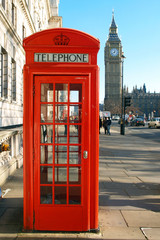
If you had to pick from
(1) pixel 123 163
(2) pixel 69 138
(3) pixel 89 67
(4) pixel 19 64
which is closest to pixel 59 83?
(3) pixel 89 67

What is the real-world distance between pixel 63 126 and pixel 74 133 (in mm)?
196

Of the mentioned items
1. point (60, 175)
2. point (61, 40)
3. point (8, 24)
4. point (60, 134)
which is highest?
point (8, 24)

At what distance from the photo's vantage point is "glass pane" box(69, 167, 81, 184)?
4082mm

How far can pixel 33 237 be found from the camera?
390 cm

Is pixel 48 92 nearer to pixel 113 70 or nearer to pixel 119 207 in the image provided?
pixel 119 207

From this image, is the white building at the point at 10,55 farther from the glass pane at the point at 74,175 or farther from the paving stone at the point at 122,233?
the paving stone at the point at 122,233

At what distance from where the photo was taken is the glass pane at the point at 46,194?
13.4 feet

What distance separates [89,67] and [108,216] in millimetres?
2585

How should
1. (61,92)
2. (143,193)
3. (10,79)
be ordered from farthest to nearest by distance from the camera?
(10,79) → (143,193) → (61,92)

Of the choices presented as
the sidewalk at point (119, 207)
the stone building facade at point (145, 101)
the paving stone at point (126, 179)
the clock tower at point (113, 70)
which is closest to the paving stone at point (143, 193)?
the sidewalk at point (119, 207)

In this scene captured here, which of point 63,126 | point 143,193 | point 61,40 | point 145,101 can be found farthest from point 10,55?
point 145,101

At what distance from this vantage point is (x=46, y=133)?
4082mm

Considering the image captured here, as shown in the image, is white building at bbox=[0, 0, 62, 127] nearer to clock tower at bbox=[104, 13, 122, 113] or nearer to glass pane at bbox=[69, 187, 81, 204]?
glass pane at bbox=[69, 187, 81, 204]

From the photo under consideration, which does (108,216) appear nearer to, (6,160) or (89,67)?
(89,67)
